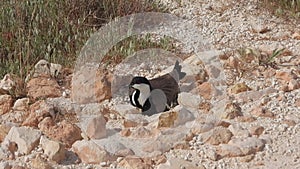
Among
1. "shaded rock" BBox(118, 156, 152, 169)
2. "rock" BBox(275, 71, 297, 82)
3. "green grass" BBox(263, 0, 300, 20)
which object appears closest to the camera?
"shaded rock" BBox(118, 156, 152, 169)

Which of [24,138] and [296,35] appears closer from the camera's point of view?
[24,138]

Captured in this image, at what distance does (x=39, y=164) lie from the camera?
2.61 m

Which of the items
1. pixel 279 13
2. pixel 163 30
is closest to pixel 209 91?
pixel 163 30

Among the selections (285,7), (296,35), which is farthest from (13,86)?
(285,7)

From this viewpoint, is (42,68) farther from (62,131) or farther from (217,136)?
(217,136)

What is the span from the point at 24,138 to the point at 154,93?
743 millimetres

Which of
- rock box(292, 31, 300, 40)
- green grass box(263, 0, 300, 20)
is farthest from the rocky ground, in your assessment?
green grass box(263, 0, 300, 20)

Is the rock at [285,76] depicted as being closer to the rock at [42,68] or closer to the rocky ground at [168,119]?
the rocky ground at [168,119]

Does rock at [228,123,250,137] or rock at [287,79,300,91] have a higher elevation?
rock at [287,79,300,91]

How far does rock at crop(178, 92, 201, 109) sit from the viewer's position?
124 inches

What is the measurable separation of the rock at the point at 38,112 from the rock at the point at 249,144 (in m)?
0.91

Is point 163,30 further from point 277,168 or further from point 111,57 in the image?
point 277,168

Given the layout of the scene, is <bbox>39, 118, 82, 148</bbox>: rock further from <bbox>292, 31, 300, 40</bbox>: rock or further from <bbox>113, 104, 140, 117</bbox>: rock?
<bbox>292, 31, 300, 40</bbox>: rock

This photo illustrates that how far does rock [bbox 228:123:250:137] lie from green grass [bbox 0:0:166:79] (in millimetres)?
1125
